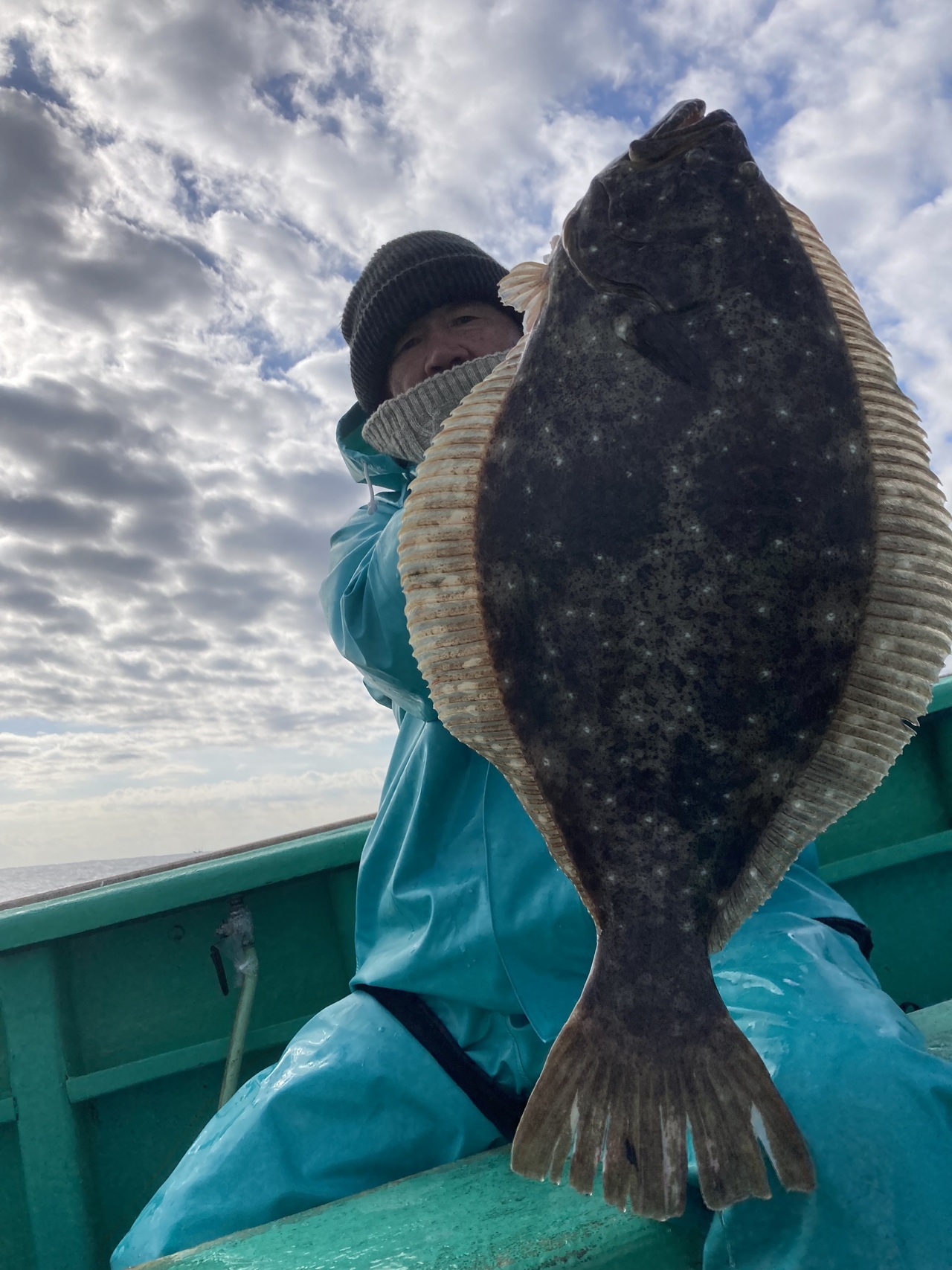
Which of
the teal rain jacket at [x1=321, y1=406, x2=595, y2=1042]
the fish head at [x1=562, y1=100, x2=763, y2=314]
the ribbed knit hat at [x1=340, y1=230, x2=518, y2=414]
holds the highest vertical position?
the ribbed knit hat at [x1=340, y1=230, x2=518, y2=414]

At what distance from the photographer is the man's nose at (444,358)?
2793 mm

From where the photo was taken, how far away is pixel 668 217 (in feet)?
4.73

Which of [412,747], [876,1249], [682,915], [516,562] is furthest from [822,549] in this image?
[412,747]

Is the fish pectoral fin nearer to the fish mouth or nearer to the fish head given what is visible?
the fish head

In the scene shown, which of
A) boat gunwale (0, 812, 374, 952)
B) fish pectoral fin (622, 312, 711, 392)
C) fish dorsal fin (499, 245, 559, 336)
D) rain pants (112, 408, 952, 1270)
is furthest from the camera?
boat gunwale (0, 812, 374, 952)

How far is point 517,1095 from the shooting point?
2186mm

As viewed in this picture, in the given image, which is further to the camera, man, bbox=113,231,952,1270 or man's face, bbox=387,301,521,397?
man's face, bbox=387,301,521,397

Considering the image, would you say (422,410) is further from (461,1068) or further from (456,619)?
(461,1068)

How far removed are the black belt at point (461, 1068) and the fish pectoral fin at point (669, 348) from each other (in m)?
1.76

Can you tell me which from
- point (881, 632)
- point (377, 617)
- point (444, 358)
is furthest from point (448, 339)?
point (881, 632)

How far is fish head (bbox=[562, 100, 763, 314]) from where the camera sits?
1408mm

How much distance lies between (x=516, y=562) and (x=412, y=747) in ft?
4.48

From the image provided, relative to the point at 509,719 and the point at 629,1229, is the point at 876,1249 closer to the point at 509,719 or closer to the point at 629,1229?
the point at 629,1229

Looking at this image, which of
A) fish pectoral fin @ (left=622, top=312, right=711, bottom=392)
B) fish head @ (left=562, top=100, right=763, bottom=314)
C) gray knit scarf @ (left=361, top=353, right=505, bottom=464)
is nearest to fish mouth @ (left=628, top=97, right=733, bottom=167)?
fish head @ (left=562, top=100, right=763, bottom=314)
